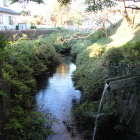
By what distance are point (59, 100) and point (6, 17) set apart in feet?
81.6

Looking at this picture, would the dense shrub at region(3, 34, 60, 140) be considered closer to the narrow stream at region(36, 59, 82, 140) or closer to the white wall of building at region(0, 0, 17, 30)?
the narrow stream at region(36, 59, 82, 140)

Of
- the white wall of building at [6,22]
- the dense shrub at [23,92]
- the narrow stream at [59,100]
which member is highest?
the white wall of building at [6,22]

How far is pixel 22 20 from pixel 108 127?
134 ft

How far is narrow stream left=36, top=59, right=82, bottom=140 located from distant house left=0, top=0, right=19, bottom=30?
59.8ft

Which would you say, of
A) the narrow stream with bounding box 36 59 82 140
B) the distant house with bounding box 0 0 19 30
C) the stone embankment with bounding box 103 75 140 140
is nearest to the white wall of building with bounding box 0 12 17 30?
the distant house with bounding box 0 0 19 30

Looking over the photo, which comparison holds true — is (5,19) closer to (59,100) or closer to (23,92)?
(59,100)

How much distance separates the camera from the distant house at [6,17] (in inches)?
1120

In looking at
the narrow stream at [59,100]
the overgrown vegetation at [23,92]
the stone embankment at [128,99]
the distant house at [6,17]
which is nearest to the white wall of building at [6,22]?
the distant house at [6,17]

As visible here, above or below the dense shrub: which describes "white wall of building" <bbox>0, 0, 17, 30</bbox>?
above

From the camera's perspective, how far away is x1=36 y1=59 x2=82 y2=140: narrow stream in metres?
6.91

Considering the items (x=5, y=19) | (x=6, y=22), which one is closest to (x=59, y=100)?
(x=5, y=19)

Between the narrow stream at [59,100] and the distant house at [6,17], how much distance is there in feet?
59.8

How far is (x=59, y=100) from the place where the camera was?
10312 mm

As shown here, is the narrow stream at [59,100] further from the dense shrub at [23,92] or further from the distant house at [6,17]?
the distant house at [6,17]
